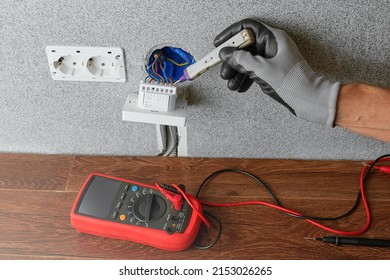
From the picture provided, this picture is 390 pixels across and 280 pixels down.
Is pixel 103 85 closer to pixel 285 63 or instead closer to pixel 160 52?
pixel 160 52

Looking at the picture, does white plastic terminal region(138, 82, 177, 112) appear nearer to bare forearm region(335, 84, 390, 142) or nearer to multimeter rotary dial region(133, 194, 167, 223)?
multimeter rotary dial region(133, 194, 167, 223)

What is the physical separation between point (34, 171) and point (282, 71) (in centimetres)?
48

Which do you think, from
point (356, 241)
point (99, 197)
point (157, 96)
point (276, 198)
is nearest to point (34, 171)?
point (99, 197)

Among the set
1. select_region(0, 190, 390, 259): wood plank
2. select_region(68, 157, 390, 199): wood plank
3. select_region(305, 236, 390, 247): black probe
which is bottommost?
select_region(0, 190, 390, 259): wood plank

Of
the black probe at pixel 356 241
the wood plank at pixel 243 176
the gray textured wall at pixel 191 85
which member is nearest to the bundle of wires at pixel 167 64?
the gray textured wall at pixel 191 85

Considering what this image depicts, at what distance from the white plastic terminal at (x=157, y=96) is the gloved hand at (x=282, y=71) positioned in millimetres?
103

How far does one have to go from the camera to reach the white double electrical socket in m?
0.70

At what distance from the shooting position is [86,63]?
71cm

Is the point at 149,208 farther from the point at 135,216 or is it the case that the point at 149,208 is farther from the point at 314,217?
the point at 314,217

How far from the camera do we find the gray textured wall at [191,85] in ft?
2.13

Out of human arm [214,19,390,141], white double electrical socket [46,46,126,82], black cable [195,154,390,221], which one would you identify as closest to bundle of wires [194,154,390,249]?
black cable [195,154,390,221]

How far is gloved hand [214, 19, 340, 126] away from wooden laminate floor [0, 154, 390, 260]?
163 mm
